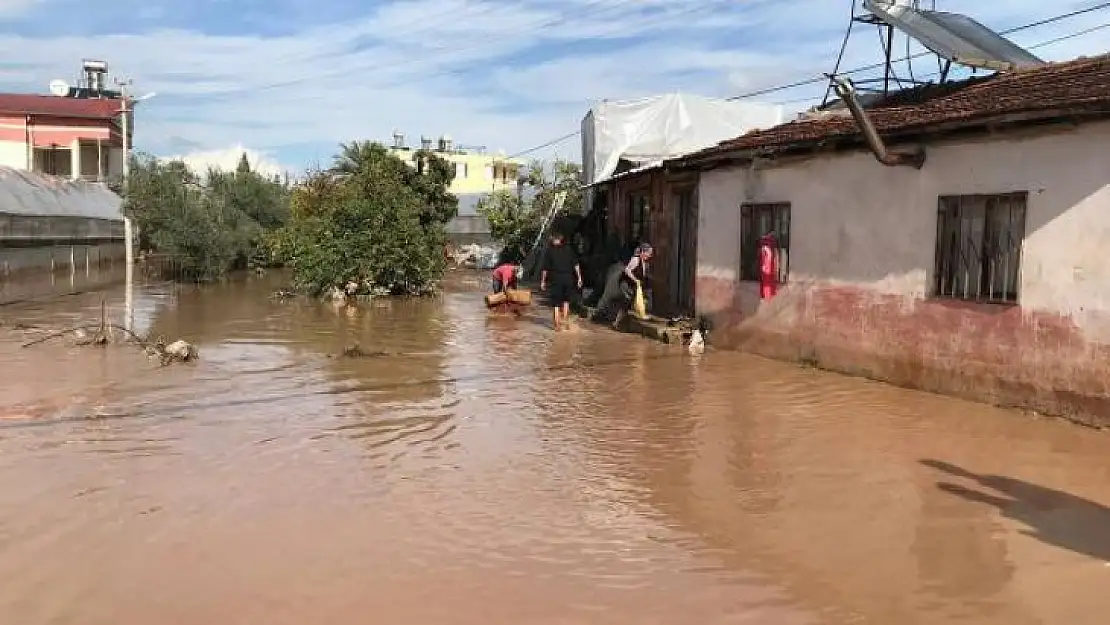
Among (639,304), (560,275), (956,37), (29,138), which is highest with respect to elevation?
(29,138)

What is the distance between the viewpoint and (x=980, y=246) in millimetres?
9711

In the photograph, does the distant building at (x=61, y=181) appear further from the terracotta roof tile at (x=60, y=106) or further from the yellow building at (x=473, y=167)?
the yellow building at (x=473, y=167)

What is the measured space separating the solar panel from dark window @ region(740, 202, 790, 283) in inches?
117

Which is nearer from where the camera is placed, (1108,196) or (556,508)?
(556,508)

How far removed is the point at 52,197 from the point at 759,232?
2394 centimetres

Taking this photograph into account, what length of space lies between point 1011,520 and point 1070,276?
387 centimetres

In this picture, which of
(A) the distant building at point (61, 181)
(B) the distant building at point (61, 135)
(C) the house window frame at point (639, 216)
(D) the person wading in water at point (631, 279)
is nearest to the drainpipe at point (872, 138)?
(D) the person wading in water at point (631, 279)

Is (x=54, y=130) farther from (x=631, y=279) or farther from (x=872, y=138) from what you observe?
(x=872, y=138)

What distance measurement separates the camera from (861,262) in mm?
11195

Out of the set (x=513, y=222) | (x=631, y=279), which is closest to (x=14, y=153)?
(x=513, y=222)

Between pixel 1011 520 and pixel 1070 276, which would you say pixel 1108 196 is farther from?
pixel 1011 520

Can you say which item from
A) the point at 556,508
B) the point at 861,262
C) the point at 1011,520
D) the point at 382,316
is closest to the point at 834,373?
the point at 861,262

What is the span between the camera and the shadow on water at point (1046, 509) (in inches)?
214

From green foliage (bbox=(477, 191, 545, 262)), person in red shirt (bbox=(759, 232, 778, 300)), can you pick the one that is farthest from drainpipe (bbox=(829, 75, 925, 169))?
green foliage (bbox=(477, 191, 545, 262))
